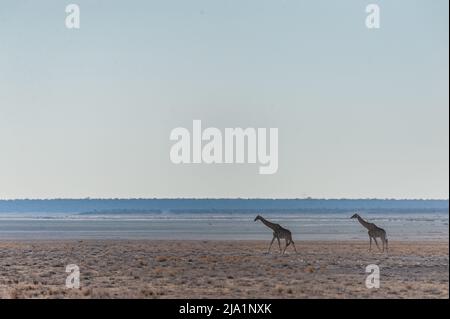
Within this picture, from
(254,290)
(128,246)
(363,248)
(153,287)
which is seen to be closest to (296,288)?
(254,290)

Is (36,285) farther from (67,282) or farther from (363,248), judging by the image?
(363,248)

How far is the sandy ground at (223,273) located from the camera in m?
25.5

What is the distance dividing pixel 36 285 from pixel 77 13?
10222 mm

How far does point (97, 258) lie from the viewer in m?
37.2

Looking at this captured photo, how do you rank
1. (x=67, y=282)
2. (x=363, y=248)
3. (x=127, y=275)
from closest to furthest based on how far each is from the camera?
(x=67, y=282)
(x=127, y=275)
(x=363, y=248)

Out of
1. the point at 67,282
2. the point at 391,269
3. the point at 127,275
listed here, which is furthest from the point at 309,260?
the point at 67,282

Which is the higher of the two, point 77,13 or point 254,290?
point 77,13

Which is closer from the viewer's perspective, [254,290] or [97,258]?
[254,290]

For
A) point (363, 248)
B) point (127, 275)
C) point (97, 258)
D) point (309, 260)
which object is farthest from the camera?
point (363, 248)

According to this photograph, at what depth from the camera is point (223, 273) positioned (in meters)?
30.4

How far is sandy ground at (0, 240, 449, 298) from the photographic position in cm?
2552

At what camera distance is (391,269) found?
102 feet
